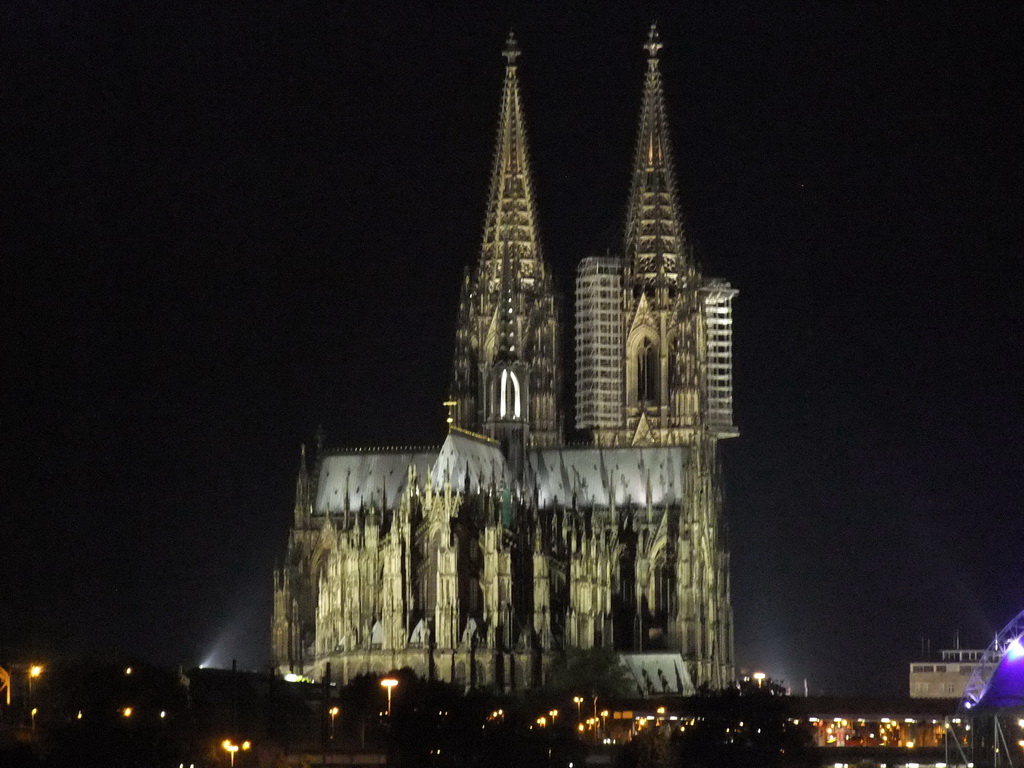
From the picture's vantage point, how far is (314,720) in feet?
453

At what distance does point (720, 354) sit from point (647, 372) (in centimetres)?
1049

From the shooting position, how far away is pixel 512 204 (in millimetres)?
172875

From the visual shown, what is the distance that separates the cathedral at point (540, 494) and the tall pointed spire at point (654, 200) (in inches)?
4.8

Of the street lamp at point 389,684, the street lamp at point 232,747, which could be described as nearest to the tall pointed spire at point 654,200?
the street lamp at point 389,684

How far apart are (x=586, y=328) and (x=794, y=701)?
44.2m

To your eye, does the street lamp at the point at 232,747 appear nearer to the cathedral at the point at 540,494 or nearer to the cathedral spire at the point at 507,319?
the cathedral at the point at 540,494

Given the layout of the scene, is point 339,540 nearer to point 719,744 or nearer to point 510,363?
point 510,363

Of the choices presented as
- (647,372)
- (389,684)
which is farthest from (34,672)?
(647,372)

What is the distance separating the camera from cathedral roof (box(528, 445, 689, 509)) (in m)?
164

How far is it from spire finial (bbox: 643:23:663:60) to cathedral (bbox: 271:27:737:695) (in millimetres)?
326

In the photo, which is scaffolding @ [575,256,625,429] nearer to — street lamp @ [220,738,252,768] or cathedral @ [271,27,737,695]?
cathedral @ [271,27,737,695]

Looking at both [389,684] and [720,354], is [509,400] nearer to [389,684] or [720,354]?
[720,354]

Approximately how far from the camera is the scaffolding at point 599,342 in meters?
180

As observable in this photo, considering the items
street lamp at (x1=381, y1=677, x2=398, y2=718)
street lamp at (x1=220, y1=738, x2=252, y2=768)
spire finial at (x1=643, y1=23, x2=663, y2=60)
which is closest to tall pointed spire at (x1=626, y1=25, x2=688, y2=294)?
spire finial at (x1=643, y1=23, x2=663, y2=60)
